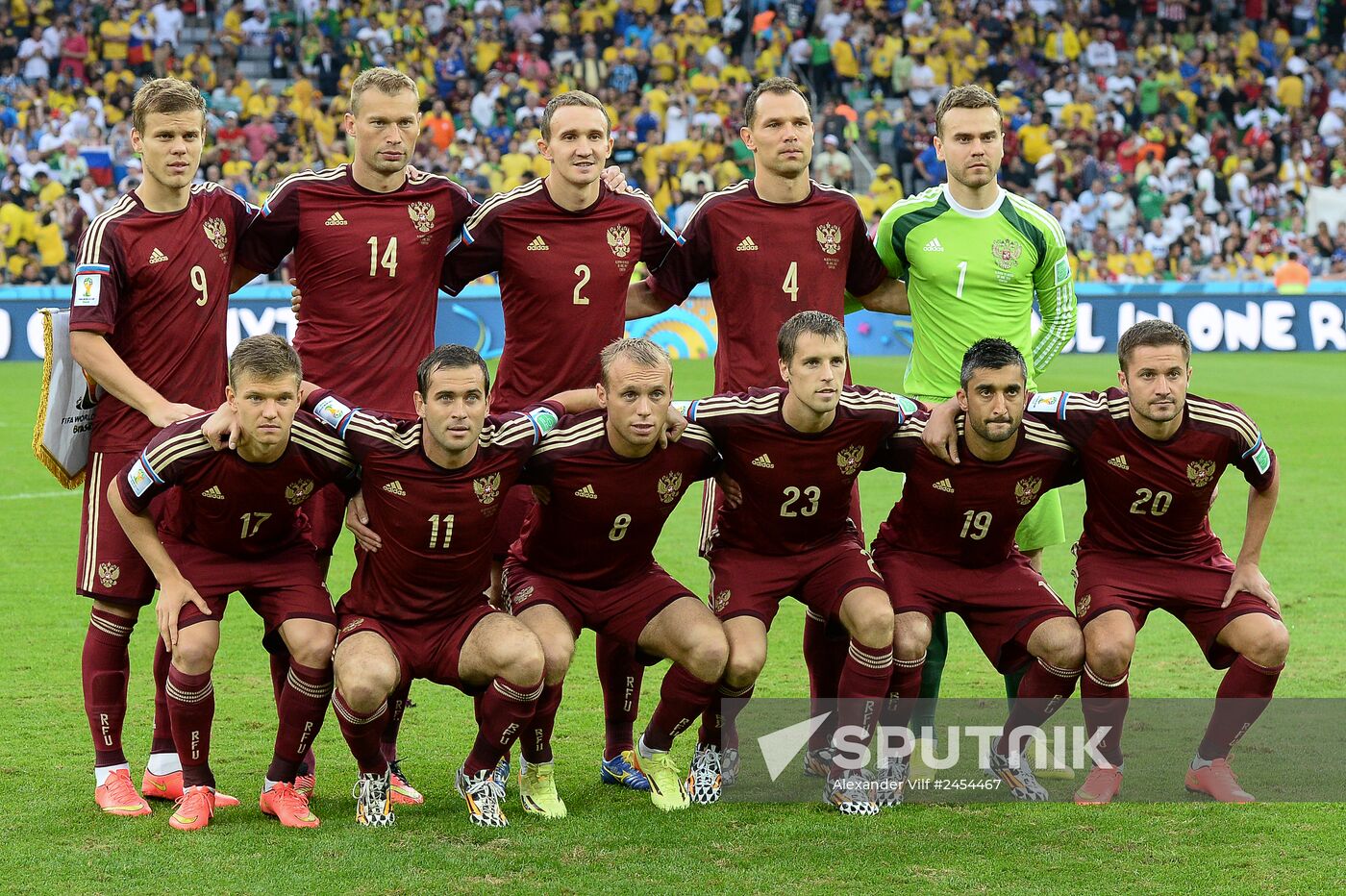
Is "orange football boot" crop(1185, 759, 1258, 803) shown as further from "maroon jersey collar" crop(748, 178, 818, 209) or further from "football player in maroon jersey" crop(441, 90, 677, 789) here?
"maroon jersey collar" crop(748, 178, 818, 209)

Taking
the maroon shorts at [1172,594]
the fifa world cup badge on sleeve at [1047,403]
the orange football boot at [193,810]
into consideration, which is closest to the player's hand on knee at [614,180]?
the fifa world cup badge on sleeve at [1047,403]

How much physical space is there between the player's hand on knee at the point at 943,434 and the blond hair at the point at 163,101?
2.74 meters

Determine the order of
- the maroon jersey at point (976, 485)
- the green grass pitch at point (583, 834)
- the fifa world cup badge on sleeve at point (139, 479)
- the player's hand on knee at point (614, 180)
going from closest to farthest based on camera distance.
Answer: the green grass pitch at point (583, 834), the fifa world cup badge on sleeve at point (139, 479), the maroon jersey at point (976, 485), the player's hand on knee at point (614, 180)

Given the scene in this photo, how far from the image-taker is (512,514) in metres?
5.98

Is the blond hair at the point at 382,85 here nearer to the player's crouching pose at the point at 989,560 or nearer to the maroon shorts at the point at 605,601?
the maroon shorts at the point at 605,601

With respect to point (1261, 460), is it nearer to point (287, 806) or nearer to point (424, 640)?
point (424, 640)

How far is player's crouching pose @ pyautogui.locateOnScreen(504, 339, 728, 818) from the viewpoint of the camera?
5.41 metres

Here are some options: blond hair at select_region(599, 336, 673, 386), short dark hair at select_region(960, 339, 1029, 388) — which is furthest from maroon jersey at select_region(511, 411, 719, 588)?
short dark hair at select_region(960, 339, 1029, 388)

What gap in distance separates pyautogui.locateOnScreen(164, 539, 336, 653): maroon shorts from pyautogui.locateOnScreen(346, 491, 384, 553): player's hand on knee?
0.79ft

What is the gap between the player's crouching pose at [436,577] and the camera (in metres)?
5.21

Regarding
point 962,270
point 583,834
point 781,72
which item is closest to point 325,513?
point 583,834

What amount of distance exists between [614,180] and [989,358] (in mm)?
1801

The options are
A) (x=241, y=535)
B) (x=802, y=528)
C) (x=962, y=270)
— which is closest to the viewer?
(x=241, y=535)

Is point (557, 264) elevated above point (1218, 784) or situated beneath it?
elevated above
